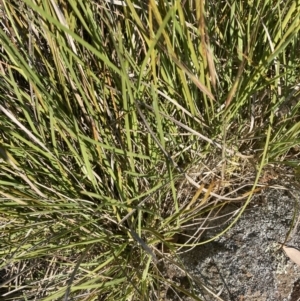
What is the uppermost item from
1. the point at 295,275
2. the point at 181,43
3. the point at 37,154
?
the point at 181,43

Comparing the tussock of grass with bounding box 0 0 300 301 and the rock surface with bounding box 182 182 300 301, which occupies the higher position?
the tussock of grass with bounding box 0 0 300 301

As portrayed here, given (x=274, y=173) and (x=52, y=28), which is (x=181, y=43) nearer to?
(x=52, y=28)

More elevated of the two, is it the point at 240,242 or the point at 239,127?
the point at 239,127

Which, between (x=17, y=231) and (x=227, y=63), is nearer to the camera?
(x=227, y=63)

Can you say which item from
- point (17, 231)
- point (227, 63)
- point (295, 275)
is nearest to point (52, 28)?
point (227, 63)

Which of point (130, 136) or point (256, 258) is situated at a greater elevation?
point (130, 136)

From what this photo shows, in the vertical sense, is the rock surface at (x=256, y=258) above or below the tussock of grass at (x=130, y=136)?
below
